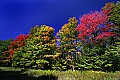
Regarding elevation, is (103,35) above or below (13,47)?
below

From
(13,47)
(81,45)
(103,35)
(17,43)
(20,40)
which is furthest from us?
(13,47)

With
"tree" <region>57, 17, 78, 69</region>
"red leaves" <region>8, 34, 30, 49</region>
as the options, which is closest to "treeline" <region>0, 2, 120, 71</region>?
"tree" <region>57, 17, 78, 69</region>

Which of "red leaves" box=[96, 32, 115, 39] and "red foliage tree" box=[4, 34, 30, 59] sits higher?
"red foliage tree" box=[4, 34, 30, 59]

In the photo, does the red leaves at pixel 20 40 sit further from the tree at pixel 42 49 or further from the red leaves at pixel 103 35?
the red leaves at pixel 103 35

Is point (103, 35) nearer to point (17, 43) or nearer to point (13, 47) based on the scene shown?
point (17, 43)

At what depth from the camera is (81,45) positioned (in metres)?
49.5

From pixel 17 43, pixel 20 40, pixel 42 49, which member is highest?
pixel 20 40

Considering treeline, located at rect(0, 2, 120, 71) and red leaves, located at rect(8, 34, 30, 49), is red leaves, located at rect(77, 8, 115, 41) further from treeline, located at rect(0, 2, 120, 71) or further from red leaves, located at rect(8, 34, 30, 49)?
red leaves, located at rect(8, 34, 30, 49)

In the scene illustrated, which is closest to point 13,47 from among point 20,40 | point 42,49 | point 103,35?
point 20,40

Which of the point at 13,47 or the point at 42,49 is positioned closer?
the point at 42,49

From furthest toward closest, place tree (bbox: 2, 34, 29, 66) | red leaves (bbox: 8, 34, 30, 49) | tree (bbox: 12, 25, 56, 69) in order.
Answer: tree (bbox: 2, 34, 29, 66)
red leaves (bbox: 8, 34, 30, 49)
tree (bbox: 12, 25, 56, 69)

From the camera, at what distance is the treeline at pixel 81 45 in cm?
4600

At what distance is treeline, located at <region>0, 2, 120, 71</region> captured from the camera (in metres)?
46.0

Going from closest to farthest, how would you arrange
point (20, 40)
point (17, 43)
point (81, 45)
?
point (81, 45)
point (20, 40)
point (17, 43)
